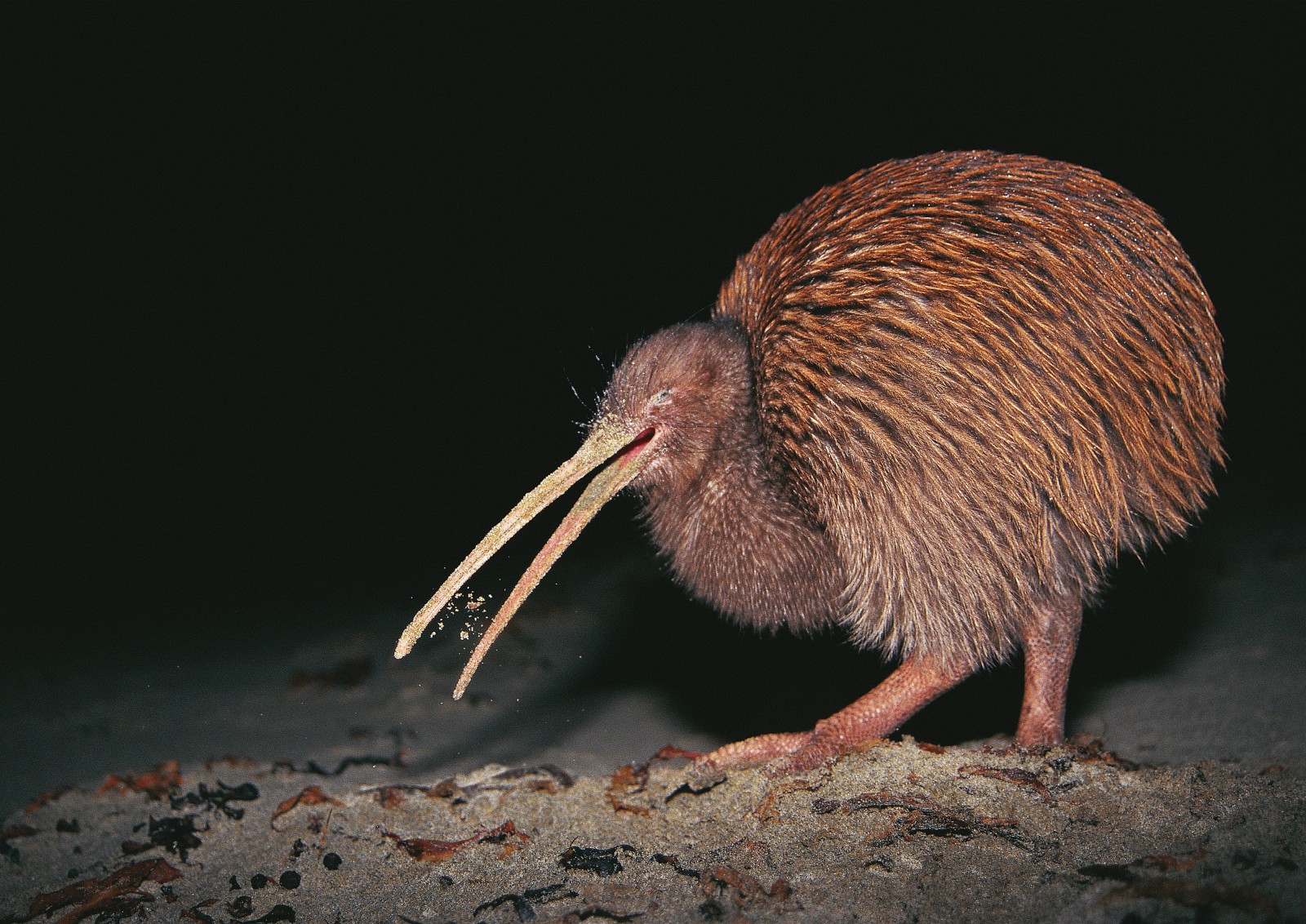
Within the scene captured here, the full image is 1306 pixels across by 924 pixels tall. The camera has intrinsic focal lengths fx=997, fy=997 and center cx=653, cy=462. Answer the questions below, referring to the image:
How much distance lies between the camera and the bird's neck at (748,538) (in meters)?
3.26

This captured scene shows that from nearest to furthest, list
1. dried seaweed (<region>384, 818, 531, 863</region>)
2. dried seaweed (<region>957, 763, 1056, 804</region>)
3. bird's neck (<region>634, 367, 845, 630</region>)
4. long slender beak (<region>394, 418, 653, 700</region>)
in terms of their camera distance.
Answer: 1. dried seaweed (<region>957, 763, 1056, 804</region>)
2. dried seaweed (<region>384, 818, 531, 863</region>)
3. long slender beak (<region>394, 418, 653, 700</region>)
4. bird's neck (<region>634, 367, 845, 630</region>)

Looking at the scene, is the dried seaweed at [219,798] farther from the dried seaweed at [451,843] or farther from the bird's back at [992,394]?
the bird's back at [992,394]

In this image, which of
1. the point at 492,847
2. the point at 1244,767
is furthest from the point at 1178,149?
the point at 492,847

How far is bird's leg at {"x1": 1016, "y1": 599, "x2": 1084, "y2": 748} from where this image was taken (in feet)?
10.6

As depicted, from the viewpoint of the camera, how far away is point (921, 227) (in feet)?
9.66

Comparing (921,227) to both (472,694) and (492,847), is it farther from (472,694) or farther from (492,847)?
(472,694)

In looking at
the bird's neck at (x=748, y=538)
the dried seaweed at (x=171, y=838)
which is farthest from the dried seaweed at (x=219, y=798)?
the bird's neck at (x=748, y=538)

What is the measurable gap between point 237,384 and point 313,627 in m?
2.70

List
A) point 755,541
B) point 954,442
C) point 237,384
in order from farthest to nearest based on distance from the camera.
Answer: point 237,384, point 755,541, point 954,442

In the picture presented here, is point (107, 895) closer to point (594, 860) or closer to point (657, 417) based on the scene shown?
point (594, 860)

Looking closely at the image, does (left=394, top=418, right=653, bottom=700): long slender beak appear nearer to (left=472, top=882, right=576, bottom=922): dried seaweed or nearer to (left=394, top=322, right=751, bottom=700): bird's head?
(left=394, top=322, right=751, bottom=700): bird's head

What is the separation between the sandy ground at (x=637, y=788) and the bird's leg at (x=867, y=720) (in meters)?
0.18

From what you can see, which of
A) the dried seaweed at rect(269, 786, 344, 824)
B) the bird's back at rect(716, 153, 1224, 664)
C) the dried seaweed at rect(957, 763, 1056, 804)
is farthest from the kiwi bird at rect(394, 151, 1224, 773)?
the dried seaweed at rect(269, 786, 344, 824)

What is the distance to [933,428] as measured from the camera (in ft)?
9.04
